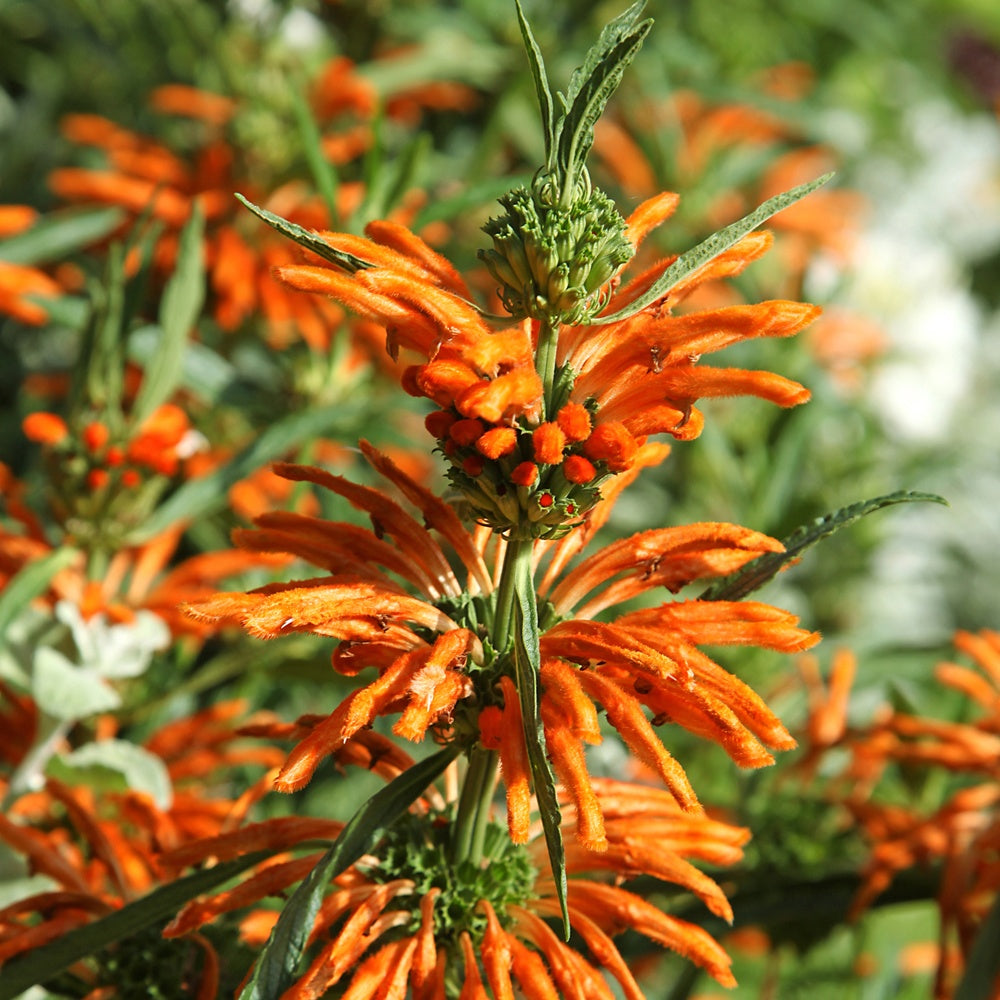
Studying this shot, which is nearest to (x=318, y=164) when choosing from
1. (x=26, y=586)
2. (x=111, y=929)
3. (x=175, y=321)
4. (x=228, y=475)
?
(x=175, y=321)

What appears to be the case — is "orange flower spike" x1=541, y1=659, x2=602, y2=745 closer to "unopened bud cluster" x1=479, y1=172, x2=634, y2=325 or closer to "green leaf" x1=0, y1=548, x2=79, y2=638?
"unopened bud cluster" x1=479, y1=172, x2=634, y2=325

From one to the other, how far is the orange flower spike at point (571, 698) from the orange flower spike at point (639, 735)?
0.01 metres

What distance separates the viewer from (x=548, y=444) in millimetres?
733

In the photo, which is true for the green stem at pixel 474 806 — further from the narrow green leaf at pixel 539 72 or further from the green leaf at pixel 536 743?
the narrow green leaf at pixel 539 72

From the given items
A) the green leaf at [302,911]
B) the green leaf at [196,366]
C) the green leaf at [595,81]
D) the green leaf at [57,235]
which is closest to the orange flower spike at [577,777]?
the green leaf at [302,911]

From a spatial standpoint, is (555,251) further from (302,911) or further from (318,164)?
(318,164)

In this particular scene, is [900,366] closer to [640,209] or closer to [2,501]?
[2,501]

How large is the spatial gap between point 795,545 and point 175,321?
0.78m

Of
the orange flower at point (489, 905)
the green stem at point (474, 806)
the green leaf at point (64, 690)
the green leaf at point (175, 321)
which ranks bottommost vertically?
the orange flower at point (489, 905)

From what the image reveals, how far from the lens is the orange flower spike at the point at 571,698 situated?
2.43 feet

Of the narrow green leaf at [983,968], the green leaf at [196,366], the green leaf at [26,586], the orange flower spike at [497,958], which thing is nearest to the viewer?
the orange flower spike at [497,958]

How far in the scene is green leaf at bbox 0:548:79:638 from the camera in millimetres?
1156

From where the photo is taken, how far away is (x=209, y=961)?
948 millimetres

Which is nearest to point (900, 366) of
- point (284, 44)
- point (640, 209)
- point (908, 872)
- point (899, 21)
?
point (899, 21)
